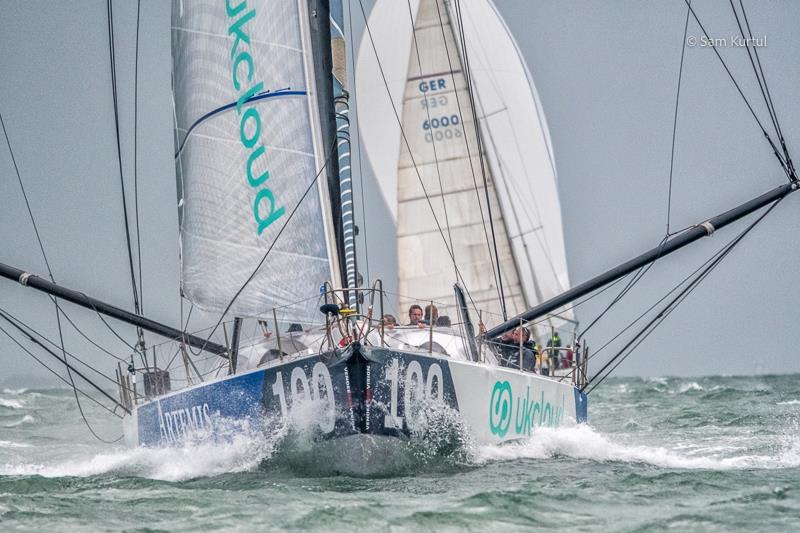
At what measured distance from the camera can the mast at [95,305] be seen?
384 inches

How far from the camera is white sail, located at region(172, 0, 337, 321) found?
873 centimetres

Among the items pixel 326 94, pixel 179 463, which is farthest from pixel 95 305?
pixel 326 94

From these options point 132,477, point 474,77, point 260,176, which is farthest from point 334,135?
point 474,77

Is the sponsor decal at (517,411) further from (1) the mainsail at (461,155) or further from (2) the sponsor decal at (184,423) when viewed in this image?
(1) the mainsail at (461,155)

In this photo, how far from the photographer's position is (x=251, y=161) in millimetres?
8961

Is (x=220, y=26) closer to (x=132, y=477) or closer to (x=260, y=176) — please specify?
(x=260, y=176)

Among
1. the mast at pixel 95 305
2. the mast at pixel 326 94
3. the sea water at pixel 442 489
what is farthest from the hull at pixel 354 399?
the mast at pixel 326 94

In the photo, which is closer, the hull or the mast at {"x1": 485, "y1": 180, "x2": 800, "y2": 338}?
the hull

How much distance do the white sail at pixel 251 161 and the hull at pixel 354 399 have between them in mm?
1039

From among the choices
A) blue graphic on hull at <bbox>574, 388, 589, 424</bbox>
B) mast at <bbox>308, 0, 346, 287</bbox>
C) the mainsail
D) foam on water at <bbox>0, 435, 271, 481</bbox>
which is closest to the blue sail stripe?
mast at <bbox>308, 0, 346, 287</bbox>

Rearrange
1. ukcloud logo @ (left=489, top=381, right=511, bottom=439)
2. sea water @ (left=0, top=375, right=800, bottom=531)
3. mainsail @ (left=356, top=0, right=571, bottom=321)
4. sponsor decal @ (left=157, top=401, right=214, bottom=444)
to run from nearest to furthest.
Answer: sea water @ (left=0, top=375, right=800, bottom=531) < sponsor decal @ (left=157, top=401, right=214, bottom=444) < ukcloud logo @ (left=489, top=381, right=511, bottom=439) < mainsail @ (left=356, top=0, right=571, bottom=321)

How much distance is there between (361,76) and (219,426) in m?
10.3

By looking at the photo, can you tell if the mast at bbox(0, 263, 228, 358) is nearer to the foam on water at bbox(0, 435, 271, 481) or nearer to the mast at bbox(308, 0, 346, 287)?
the foam on water at bbox(0, 435, 271, 481)

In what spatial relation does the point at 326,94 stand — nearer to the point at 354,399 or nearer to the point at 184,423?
the point at 184,423
